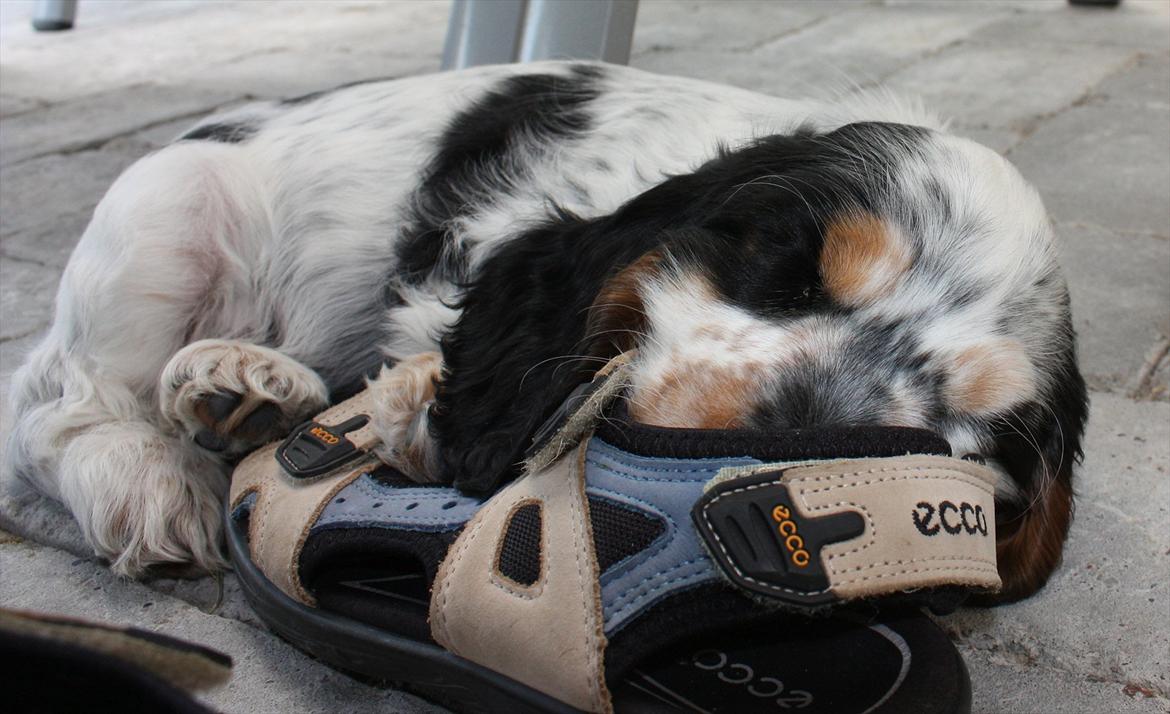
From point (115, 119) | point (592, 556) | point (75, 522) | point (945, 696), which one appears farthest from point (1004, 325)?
point (115, 119)

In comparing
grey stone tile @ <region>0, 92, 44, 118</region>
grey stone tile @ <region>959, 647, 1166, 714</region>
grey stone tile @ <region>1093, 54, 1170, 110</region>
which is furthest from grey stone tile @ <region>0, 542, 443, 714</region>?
grey stone tile @ <region>1093, 54, 1170, 110</region>

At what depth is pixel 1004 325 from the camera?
1.72 m

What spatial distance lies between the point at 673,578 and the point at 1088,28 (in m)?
5.72

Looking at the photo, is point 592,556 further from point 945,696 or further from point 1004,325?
point 1004,325

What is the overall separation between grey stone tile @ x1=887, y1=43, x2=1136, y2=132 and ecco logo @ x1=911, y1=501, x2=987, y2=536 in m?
3.30

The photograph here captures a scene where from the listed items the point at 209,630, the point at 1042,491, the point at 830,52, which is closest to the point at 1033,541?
the point at 1042,491

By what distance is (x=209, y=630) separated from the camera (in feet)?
5.80

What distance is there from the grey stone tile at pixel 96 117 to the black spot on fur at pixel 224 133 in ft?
6.24

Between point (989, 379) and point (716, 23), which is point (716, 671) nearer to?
point (989, 379)

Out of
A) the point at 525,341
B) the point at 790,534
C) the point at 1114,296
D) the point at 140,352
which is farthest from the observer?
the point at 1114,296

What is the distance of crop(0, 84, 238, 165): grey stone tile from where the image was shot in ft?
14.6

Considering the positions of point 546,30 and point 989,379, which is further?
point 546,30

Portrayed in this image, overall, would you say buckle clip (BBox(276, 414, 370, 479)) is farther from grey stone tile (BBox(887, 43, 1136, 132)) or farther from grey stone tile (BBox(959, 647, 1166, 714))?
grey stone tile (BBox(887, 43, 1136, 132))

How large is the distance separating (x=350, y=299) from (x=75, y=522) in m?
0.69
